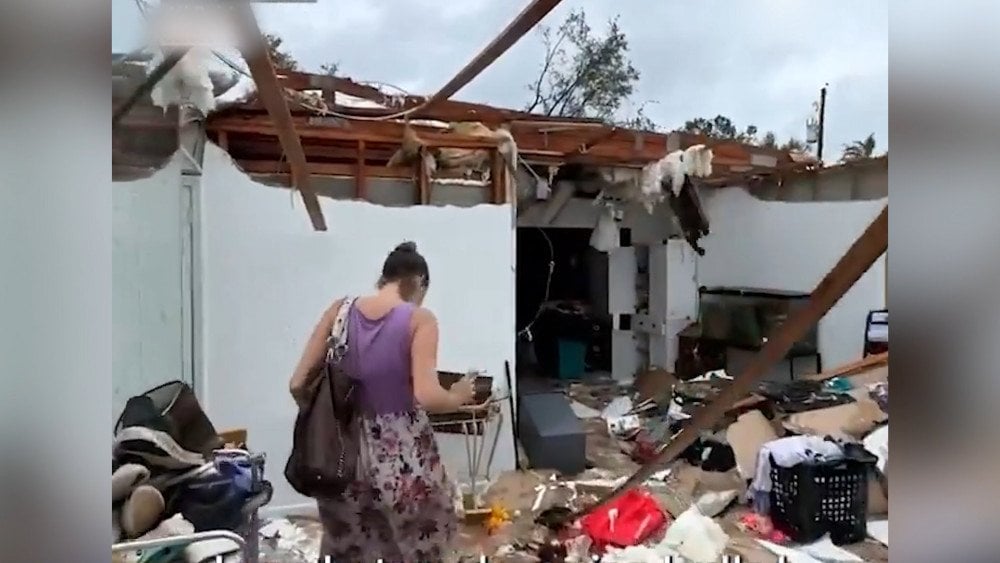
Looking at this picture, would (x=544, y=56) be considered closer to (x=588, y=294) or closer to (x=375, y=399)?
(x=588, y=294)

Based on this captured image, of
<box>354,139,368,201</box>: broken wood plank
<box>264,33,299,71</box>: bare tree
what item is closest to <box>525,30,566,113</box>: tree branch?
<box>354,139,368,201</box>: broken wood plank

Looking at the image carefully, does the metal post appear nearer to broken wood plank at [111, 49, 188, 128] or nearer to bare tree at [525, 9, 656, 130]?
bare tree at [525, 9, 656, 130]

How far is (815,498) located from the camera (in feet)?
5.69

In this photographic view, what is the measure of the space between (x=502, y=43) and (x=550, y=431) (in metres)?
0.85

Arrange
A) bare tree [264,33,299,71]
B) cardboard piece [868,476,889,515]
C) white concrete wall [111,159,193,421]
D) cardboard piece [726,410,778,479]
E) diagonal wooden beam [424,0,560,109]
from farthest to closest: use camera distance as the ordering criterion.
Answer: cardboard piece [726,410,778,479]
diagonal wooden beam [424,0,560,109]
bare tree [264,33,299,71]
cardboard piece [868,476,889,515]
white concrete wall [111,159,193,421]

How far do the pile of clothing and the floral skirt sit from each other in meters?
0.17

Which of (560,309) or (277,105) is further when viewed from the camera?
(560,309)

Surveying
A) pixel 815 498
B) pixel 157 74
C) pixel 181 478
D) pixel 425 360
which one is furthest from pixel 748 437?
pixel 157 74

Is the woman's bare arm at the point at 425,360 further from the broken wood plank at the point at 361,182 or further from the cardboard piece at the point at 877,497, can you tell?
the cardboard piece at the point at 877,497

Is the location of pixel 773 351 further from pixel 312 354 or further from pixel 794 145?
pixel 312 354

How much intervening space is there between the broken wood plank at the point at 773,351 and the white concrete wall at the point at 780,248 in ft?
0.09

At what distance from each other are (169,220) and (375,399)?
21.3 inches

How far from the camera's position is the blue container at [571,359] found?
5.58ft

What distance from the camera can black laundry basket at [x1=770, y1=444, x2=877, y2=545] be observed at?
168cm
